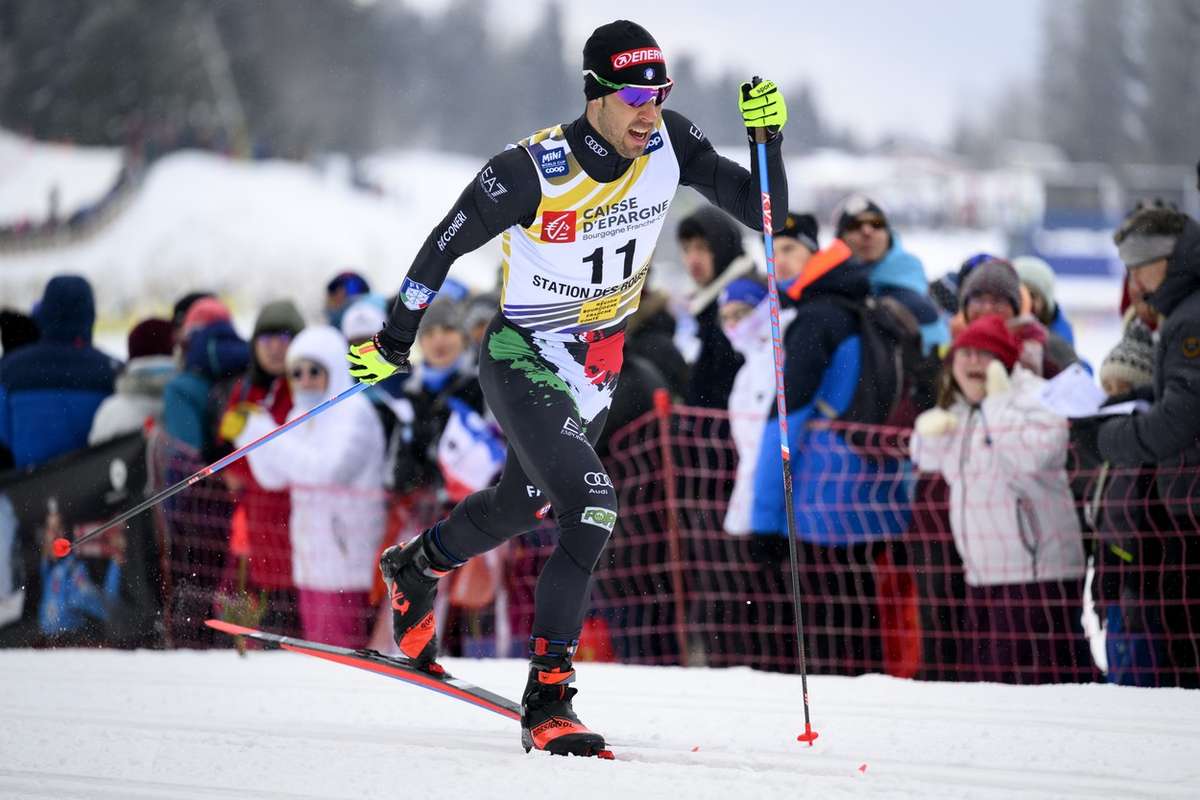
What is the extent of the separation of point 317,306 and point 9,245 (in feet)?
17.3

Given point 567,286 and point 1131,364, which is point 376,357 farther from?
point 1131,364

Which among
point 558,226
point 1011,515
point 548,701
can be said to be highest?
point 558,226

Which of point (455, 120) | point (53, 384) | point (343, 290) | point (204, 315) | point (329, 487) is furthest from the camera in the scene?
point (455, 120)

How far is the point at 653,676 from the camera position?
17.0ft

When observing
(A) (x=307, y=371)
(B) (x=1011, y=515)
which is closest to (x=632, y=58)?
(B) (x=1011, y=515)

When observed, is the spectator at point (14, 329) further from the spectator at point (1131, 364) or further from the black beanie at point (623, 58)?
the spectator at point (1131, 364)

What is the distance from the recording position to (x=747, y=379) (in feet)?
19.1

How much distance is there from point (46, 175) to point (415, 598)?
2340 centimetres

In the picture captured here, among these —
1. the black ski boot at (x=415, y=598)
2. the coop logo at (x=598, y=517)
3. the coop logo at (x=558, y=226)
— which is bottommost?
the black ski boot at (x=415, y=598)

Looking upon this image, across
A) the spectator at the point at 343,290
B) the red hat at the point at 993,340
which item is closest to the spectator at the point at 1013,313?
the red hat at the point at 993,340

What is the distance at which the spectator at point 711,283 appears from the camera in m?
6.13

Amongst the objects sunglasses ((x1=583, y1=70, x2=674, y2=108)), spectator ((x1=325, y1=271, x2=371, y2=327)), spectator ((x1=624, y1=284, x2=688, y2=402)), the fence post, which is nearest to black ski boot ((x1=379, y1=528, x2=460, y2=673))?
sunglasses ((x1=583, y1=70, x2=674, y2=108))

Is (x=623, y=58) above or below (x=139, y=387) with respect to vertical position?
above

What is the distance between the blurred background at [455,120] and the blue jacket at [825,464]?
11.7m
